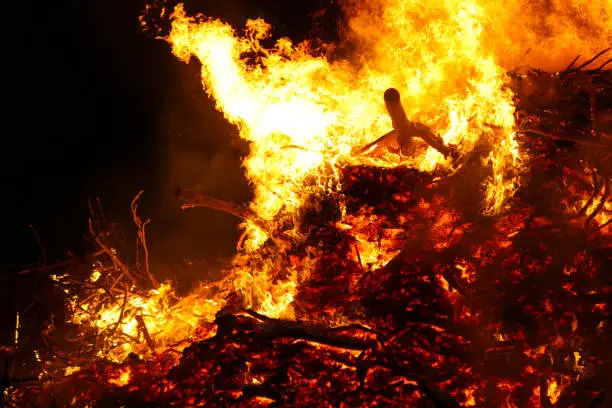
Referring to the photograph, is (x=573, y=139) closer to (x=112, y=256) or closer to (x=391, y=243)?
(x=391, y=243)

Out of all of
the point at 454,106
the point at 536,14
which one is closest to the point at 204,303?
the point at 454,106

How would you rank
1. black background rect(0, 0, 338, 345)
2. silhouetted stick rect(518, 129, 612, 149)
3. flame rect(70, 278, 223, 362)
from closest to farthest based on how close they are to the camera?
silhouetted stick rect(518, 129, 612, 149), flame rect(70, 278, 223, 362), black background rect(0, 0, 338, 345)

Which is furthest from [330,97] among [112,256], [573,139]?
[112,256]

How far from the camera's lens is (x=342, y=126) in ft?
24.1

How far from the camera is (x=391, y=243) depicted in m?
5.72

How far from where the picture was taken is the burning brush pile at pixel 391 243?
4590 mm

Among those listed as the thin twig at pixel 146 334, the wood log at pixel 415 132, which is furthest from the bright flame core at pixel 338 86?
the thin twig at pixel 146 334

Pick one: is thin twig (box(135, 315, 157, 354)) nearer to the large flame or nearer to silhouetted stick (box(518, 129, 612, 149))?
the large flame

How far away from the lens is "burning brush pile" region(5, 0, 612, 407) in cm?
459

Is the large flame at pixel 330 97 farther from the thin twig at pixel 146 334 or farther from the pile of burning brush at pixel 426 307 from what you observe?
the pile of burning brush at pixel 426 307

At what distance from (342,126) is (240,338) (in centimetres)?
370

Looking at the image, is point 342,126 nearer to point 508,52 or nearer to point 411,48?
point 411,48

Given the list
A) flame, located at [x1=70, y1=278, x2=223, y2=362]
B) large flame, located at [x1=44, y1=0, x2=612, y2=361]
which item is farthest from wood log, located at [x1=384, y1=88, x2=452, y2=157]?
flame, located at [x1=70, y1=278, x2=223, y2=362]

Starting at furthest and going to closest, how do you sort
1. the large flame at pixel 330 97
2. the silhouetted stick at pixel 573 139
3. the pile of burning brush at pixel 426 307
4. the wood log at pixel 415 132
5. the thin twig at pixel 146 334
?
the thin twig at pixel 146 334 → the large flame at pixel 330 97 → the wood log at pixel 415 132 → the silhouetted stick at pixel 573 139 → the pile of burning brush at pixel 426 307
